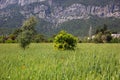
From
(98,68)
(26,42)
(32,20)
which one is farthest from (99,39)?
(98,68)

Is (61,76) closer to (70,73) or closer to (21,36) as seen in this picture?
(70,73)

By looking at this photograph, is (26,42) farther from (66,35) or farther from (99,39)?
A: (99,39)

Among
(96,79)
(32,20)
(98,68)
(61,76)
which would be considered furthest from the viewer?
(32,20)

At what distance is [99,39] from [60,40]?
49924mm

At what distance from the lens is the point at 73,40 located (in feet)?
108

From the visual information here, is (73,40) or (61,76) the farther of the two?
(73,40)

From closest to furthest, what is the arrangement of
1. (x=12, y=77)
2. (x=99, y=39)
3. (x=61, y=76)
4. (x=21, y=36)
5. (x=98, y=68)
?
1. (x=61, y=76)
2. (x=12, y=77)
3. (x=98, y=68)
4. (x=21, y=36)
5. (x=99, y=39)

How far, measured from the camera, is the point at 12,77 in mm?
8711

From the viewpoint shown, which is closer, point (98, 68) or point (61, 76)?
point (61, 76)

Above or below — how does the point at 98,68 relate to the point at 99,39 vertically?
above

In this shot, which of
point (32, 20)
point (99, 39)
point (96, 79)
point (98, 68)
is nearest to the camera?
point (96, 79)

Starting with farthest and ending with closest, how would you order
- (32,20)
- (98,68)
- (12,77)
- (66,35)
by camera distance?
(32,20) → (66,35) → (98,68) → (12,77)

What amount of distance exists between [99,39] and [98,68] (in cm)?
7158

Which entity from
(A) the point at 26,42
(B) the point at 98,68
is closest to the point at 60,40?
(A) the point at 26,42
